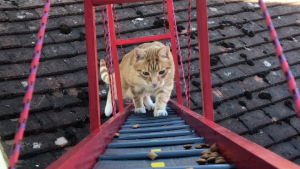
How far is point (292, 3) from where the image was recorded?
4.59m

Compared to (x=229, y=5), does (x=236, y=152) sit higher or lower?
lower

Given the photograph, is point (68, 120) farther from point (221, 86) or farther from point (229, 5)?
point (229, 5)

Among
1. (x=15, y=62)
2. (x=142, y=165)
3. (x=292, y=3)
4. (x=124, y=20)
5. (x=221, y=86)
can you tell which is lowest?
(x=142, y=165)

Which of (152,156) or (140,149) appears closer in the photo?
(152,156)

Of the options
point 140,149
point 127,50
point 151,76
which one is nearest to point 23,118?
point 140,149

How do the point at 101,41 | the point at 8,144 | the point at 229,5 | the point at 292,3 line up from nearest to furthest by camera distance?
the point at 8,144 → the point at 101,41 → the point at 229,5 → the point at 292,3

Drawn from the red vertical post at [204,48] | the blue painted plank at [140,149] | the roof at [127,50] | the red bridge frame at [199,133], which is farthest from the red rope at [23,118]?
the roof at [127,50]

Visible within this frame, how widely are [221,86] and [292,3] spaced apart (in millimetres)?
1914

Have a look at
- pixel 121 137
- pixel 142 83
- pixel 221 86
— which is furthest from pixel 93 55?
pixel 221 86

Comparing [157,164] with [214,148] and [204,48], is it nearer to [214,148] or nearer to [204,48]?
[214,148]

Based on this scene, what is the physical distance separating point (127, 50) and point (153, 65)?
747mm

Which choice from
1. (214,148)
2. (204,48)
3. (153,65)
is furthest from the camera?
(153,65)

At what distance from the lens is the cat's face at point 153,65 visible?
2740mm

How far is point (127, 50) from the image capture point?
344 centimetres
